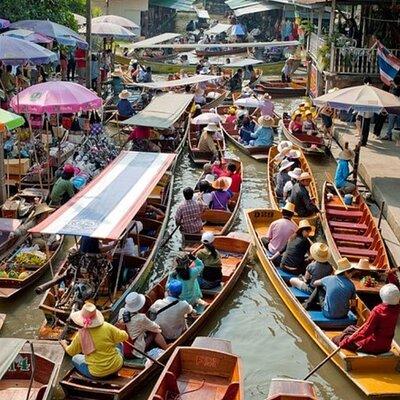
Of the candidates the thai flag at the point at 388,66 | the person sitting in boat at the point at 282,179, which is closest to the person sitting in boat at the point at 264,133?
the thai flag at the point at 388,66

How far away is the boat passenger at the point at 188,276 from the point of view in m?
9.92

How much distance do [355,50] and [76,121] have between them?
9042mm

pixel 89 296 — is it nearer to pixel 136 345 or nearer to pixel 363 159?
pixel 136 345

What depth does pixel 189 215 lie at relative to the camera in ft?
42.5

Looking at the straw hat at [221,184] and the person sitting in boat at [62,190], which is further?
the straw hat at [221,184]

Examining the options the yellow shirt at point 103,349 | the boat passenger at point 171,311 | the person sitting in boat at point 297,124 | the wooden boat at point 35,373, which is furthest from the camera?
the person sitting in boat at point 297,124

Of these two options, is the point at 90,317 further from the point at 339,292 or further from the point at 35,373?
the point at 339,292

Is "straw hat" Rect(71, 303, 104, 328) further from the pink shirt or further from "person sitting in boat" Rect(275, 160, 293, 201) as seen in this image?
"person sitting in boat" Rect(275, 160, 293, 201)

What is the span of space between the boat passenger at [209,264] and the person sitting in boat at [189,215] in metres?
1.76

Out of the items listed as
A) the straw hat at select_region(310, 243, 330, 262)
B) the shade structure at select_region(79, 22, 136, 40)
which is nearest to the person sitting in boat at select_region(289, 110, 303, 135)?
the shade structure at select_region(79, 22, 136, 40)

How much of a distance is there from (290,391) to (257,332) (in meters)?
3.35

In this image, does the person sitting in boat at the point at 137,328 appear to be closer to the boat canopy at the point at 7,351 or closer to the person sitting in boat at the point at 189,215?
the boat canopy at the point at 7,351

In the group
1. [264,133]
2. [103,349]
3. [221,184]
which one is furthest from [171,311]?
[264,133]

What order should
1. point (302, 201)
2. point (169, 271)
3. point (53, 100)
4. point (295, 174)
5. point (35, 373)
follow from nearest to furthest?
point (35, 373), point (169, 271), point (302, 201), point (53, 100), point (295, 174)
